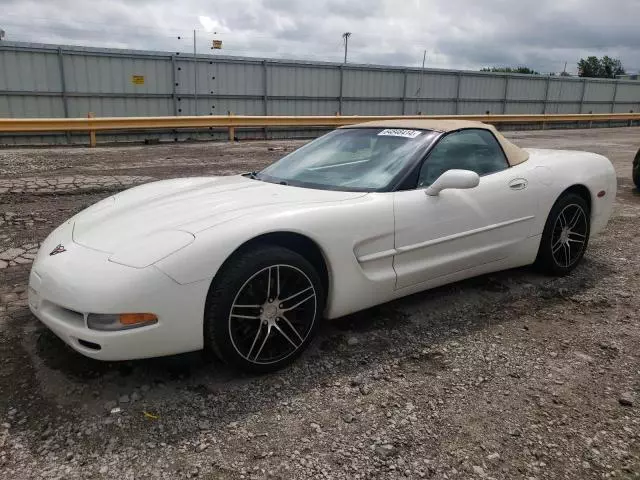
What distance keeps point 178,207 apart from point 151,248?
514 millimetres

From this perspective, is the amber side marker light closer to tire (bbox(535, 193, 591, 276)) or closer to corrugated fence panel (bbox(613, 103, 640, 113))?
tire (bbox(535, 193, 591, 276))

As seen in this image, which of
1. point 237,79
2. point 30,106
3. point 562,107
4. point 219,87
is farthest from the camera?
point 562,107

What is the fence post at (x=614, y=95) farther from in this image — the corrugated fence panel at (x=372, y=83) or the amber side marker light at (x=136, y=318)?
the amber side marker light at (x=136, y=318)

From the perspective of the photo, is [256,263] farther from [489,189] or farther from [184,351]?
[489,189]

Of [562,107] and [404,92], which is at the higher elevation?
[404,92]

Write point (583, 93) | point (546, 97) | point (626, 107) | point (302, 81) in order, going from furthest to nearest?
→ point (626, 107), point (583, 93), point (546, 97), point (302, 81)

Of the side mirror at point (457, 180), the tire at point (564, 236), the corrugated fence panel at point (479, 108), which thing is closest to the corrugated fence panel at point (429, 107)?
the corrugated fence panel at point (479, 108)

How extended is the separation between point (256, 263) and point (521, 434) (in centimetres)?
144

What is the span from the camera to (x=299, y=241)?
9.18ft

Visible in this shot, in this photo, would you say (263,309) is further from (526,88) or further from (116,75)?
(526,88)

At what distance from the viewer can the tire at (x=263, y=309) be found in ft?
8.12

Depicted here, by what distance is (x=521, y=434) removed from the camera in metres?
2.27

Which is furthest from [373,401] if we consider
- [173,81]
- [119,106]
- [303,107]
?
[303,107]

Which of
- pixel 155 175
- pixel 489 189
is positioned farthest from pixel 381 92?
pixel 489 189
